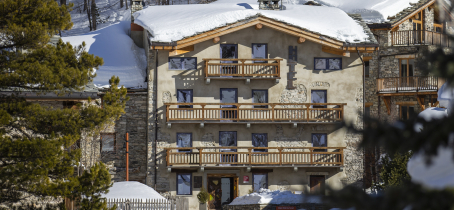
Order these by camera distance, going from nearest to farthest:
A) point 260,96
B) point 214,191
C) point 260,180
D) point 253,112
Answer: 1. point 253,112
2. point 260,180
3. point 214,191
4. point 260,96

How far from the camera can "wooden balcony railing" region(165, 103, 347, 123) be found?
28.6 metres

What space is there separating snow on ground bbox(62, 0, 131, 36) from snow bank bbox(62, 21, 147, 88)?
70.0 ft

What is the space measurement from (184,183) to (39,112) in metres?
16.9

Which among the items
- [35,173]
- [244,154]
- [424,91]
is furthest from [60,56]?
[424,91]

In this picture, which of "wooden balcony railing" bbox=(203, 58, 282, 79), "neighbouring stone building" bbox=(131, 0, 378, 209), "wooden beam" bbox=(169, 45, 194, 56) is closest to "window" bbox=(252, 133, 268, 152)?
"neighbouring stone building" bbox=(131, 0, 378, 209)

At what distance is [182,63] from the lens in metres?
29.5

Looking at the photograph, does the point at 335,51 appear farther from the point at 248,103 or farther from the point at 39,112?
the point at 39,112

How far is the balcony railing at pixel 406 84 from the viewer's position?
32.5 meters

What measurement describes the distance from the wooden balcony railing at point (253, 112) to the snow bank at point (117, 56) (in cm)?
296

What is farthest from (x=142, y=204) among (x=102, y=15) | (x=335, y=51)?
(x=102, y=15)

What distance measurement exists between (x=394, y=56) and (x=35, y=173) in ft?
87.8

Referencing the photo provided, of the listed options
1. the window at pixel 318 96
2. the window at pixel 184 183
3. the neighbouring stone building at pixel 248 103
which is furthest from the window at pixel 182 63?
the window at pixel 318 96

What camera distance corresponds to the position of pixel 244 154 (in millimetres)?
28953

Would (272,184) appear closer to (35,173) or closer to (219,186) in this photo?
(219,186)
